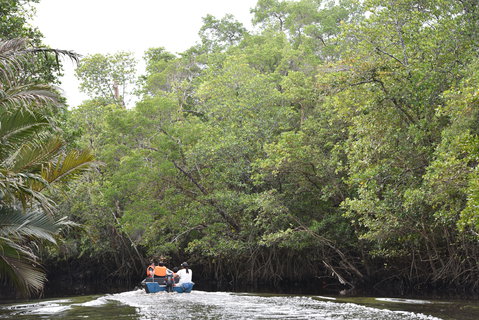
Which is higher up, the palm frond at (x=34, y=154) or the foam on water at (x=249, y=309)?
the palm frond at (x=34, y=154)

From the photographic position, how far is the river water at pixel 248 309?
1127cm

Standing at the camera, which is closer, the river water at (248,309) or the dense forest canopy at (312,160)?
the river water at (248,309)

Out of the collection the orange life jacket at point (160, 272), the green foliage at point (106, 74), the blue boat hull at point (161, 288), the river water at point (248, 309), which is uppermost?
the green foliage at point (106, 74)

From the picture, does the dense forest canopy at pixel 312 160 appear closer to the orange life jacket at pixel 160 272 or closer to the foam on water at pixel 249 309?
the foam on water at pixel 249 309

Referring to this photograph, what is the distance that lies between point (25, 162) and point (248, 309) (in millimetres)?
6065

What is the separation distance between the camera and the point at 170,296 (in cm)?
1723

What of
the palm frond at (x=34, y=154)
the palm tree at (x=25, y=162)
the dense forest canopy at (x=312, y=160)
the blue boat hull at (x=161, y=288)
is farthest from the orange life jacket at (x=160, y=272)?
A: the palm frond at (x=34, y=154)

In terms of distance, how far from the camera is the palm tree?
9688mm

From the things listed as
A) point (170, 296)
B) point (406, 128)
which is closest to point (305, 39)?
point (406, 128)

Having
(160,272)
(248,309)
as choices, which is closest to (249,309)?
(248,309)

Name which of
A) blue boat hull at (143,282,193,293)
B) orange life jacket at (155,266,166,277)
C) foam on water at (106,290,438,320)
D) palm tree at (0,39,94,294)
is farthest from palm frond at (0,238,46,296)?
orange life jacket at (155,266,166,277)

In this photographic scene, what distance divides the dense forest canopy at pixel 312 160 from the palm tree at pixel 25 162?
4.24ft

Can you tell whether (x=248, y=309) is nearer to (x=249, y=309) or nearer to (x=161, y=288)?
(x=249, y=309)

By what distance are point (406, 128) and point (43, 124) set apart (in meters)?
10.6
